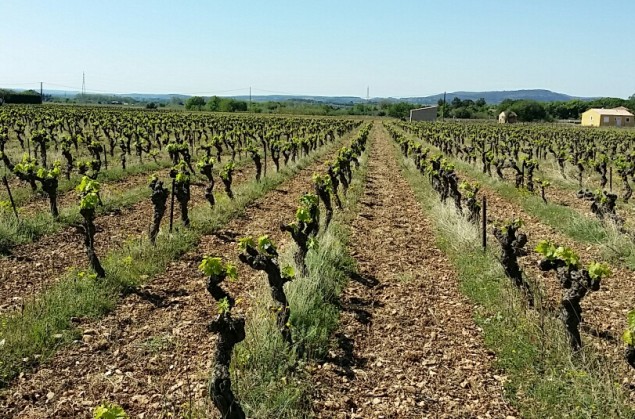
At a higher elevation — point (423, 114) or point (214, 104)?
point (214, 104)

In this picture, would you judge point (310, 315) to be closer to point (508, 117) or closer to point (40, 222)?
point (40, 222)

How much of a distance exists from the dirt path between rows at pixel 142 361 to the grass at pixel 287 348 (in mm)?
436

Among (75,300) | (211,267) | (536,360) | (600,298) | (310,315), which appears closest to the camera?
(211,267)

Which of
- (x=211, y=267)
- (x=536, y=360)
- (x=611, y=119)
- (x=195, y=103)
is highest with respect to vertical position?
(x=195, y=103)

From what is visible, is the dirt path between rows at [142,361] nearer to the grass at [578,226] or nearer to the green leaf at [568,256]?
the green leaf at [568,256]

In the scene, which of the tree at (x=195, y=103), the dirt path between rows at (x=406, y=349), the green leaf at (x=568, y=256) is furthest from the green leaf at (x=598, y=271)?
the tree at (x=195, y=103)

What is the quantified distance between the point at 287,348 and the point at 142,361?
69.2 inches

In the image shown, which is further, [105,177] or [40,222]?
[105,177]

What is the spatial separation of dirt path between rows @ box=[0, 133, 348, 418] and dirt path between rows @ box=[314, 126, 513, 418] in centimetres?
154

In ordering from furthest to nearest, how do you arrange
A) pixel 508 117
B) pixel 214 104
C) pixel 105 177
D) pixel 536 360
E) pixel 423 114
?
1. pixel 214 104
2. pixel 423 114
3. pixel 508 117
4. pixel 105 177
5. pixel 536 360

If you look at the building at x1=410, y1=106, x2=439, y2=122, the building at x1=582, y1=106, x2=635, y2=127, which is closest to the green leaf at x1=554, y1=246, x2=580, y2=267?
the building at x1=582, y1=106, x2=635, y2=127

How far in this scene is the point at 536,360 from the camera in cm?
604

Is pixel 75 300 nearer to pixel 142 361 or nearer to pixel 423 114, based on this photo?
pixel 142 361

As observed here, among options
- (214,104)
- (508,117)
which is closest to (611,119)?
(508,117)
